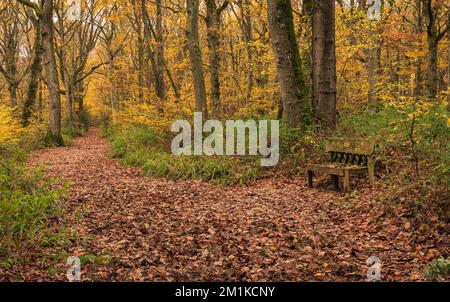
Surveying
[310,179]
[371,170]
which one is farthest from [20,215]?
[371,170]

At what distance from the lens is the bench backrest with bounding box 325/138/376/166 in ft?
Answer: 24.7

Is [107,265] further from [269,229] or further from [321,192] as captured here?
[321,192]

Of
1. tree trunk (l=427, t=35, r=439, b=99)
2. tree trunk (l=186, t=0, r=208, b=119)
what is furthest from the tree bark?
tree trunk (l=186, t=0, r=208, b=119)

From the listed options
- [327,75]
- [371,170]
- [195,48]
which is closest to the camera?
[371,170]

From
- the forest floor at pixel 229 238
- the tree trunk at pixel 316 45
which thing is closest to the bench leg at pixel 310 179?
the forest floor at pixel 229 238

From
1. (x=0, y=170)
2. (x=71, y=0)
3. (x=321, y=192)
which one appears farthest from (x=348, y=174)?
(x=71, y=0)

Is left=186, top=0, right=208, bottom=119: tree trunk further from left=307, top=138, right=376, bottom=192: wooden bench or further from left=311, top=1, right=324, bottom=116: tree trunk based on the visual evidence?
left=307, top=138, right=376, bottom=192: wooden bench

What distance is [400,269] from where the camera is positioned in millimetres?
4207

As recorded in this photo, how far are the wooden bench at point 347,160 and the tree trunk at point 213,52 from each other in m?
6.69

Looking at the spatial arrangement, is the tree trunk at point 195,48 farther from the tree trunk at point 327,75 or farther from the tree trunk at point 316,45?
the tree trunk at point 327,75

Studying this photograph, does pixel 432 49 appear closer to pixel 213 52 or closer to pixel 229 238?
pixel 213 52

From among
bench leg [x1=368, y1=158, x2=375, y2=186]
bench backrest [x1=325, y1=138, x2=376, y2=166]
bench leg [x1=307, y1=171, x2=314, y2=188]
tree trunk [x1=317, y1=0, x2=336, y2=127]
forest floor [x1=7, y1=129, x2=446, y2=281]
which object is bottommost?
forest floor [x1=7, y1=129, x2=446, y2=281]

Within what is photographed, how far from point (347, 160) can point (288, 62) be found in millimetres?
3450

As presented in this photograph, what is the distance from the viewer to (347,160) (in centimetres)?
848
